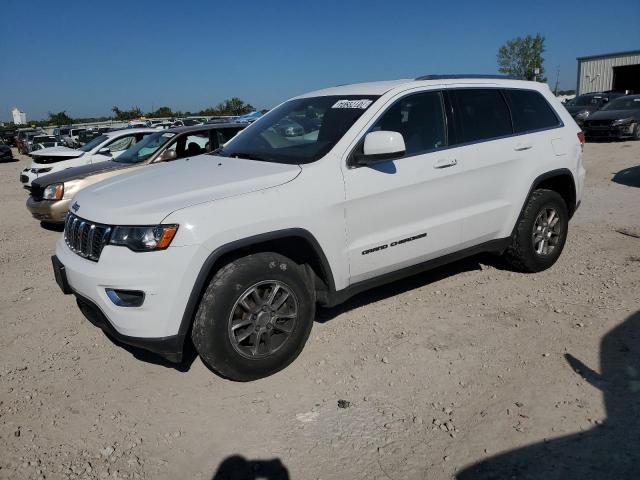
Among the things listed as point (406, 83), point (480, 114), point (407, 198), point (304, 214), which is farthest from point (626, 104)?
point (304, 214)

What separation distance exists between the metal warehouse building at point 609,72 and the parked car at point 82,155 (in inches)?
1501

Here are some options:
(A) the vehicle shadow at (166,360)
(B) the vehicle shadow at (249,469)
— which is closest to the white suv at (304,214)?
(A) the vehicle shadow at (166,360)

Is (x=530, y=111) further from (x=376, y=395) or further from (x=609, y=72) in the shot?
(x=609, y=72)

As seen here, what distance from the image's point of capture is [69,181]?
24.6 feet

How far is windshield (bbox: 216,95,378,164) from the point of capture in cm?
360

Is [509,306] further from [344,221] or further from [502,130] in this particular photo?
[344,221]

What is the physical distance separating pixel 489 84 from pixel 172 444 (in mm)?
3770

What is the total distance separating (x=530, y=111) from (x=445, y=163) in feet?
4.56

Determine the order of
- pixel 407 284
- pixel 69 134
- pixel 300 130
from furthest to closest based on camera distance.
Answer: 1. pixel 69 134
2. pixel 407 284
3. pixel 300 130

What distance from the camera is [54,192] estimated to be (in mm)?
7430

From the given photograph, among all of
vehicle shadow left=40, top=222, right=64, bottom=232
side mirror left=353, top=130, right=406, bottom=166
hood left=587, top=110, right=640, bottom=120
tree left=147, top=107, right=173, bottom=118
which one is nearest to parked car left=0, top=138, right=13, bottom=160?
vehicle shadow left=40, top=222, right=64, bottom=232

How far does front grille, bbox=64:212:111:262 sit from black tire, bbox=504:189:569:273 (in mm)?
3458

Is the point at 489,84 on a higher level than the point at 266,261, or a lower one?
higher

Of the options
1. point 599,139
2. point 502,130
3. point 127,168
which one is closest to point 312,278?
point 502,130
